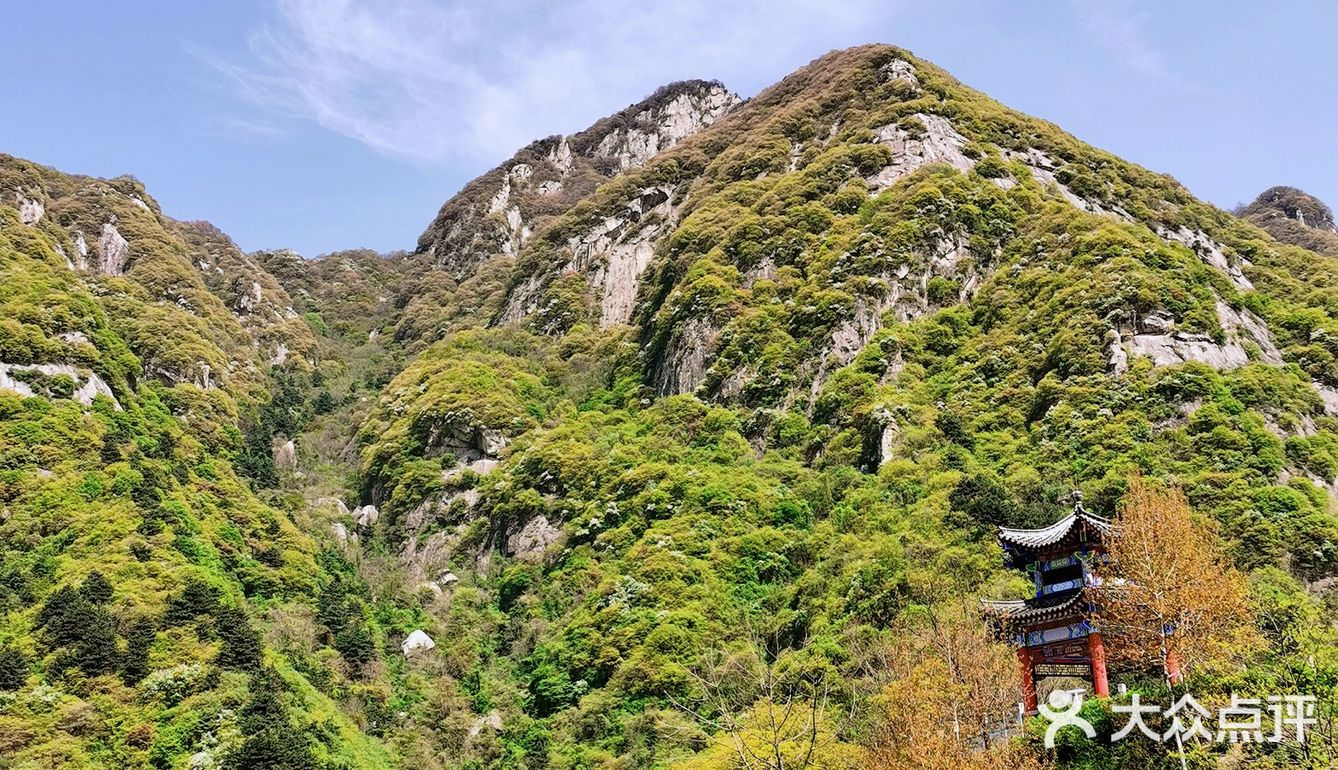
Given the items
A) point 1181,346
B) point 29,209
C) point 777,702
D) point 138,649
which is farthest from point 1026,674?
point 29,209

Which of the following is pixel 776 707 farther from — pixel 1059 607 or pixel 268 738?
A: pixel 268 738

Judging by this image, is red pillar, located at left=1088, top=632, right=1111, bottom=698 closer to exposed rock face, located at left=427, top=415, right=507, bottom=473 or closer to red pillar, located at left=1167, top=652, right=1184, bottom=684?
red pillar, located at left=1167, top=652, right=1184, bottom=684

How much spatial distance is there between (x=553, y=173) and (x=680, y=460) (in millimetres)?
87194

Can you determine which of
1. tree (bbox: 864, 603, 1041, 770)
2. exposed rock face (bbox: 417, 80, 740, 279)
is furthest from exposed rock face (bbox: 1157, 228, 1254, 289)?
exposed rock face (bbox: 417, 80, 740, 279)

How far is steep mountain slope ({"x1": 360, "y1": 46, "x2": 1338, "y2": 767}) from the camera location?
1396 inches

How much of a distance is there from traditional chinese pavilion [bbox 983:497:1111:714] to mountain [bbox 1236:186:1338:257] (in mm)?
81856

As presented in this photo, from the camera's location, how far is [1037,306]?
164ft

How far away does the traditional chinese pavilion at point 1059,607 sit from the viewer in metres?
22.7

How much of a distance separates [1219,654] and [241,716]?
104 ft

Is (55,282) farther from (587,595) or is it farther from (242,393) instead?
(587,595)

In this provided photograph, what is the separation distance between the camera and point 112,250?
8212 cm

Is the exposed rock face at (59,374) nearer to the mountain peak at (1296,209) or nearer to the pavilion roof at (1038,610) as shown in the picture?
the pavilion roof at (1038,610)

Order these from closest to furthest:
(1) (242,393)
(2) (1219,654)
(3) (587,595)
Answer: (2) (1219,654) < (3) (587,595) < (1) (242,393)

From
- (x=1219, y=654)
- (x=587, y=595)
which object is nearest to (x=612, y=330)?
(x=587, y=595)
